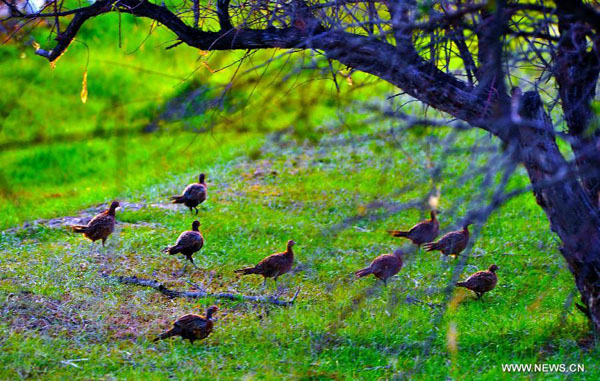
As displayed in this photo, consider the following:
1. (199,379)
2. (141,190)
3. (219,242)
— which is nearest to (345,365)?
(199,379)

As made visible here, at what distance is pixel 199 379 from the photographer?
582 centimetres

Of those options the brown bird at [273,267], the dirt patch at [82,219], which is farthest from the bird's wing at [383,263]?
the dirt patch at [82,219]

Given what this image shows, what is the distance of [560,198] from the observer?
19.6 ft

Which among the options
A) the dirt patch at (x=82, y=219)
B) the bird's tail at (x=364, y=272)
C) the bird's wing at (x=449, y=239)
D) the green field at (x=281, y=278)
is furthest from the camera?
the dirt patch at (x=82, y=219)

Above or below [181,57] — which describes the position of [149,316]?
below

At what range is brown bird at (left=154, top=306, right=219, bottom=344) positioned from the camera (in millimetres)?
6473

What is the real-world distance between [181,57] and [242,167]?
406 centimetres

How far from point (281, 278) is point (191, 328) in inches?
80.5

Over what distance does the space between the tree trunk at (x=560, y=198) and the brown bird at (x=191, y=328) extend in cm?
326

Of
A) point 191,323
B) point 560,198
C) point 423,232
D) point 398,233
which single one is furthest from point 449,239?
point 191,323

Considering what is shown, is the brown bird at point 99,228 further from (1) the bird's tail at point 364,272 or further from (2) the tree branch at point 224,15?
(2) the tree branch at point 224,15

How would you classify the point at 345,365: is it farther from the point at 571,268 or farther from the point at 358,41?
the point at 358,41

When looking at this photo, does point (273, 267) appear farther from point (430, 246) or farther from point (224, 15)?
point (224, 15)

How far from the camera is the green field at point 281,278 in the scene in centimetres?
552
